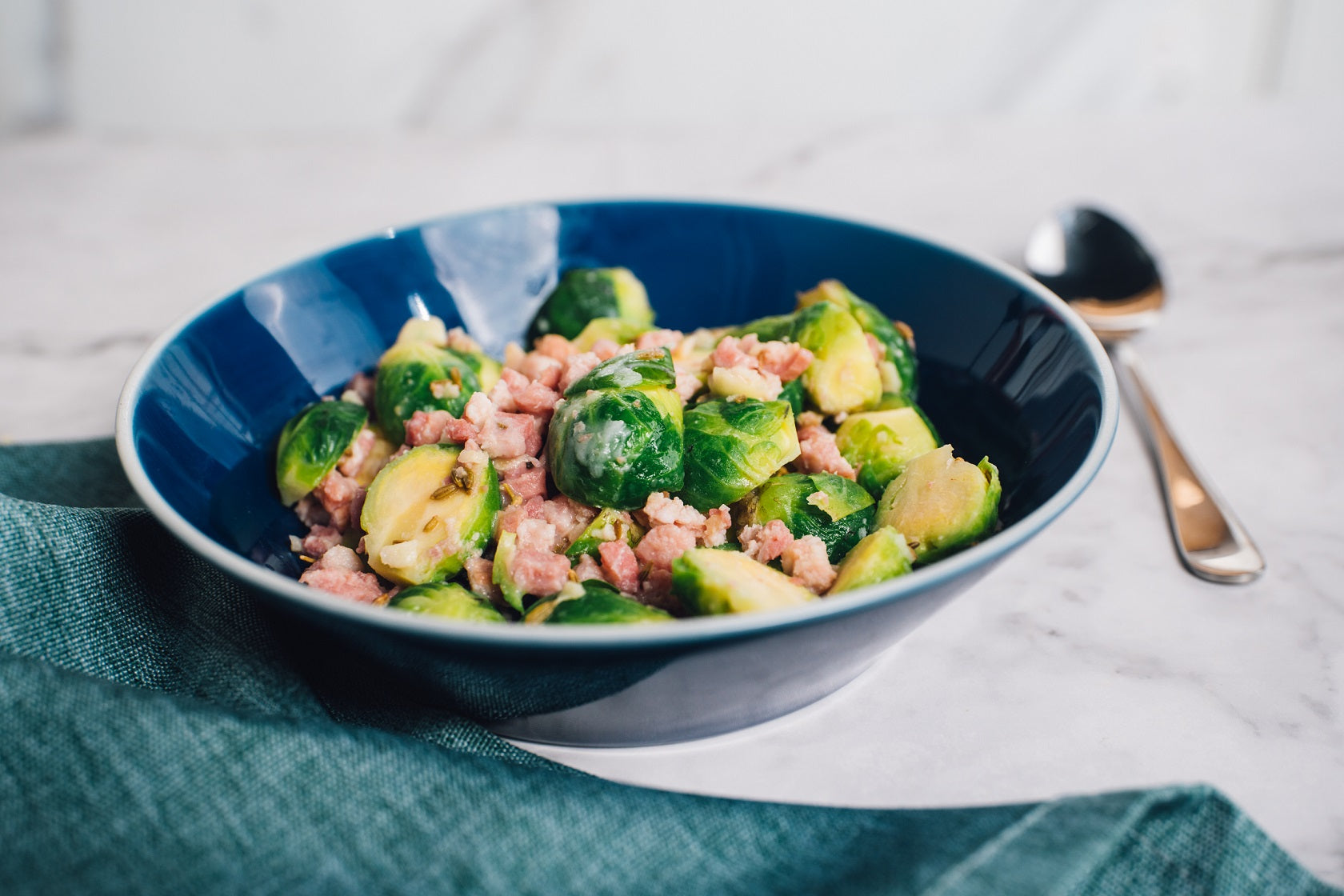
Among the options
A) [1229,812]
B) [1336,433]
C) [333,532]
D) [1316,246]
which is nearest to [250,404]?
[333,532]

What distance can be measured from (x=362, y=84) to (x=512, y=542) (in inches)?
139

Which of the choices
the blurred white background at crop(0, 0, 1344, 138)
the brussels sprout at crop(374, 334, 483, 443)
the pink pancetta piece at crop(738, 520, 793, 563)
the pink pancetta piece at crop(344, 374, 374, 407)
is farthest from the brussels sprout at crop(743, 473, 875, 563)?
the blurred white background at crop(0, 0, 1344, 138)

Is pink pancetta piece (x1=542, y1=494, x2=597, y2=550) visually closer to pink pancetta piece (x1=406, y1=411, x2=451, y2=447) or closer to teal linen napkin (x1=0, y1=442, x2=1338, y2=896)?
pink pancetta piece (x1=406, y1=411, x2=451, y2=447)

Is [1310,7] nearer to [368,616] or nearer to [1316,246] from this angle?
[1316,246]

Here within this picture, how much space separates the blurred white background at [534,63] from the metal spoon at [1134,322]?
56.8 inches

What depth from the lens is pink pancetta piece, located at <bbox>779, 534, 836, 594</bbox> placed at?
59.4 inches

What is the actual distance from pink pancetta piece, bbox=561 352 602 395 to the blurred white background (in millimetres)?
2485

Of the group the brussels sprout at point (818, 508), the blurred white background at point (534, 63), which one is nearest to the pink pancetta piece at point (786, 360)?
the brussels sprout at point (818, 508)

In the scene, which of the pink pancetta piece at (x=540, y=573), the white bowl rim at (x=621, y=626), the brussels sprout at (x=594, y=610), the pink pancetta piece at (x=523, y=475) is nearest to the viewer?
the white bowl rim at (x=621, y=626)

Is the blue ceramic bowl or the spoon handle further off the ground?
the blue ceramic bowl

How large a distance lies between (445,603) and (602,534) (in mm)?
276

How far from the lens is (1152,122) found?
3873 mm

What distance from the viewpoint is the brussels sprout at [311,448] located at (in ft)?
5.76

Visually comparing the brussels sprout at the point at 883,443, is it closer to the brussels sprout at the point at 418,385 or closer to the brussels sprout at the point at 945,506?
the brussels sprout at the point at 945,506
